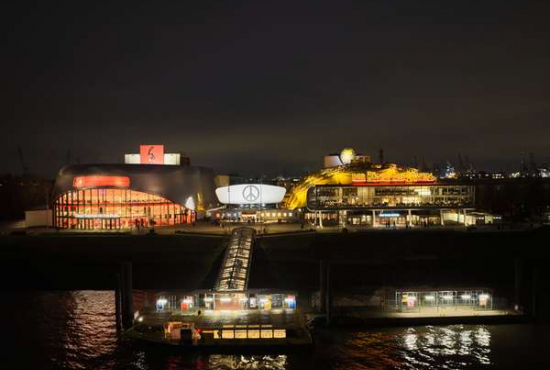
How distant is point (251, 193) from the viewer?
57375 millimetres

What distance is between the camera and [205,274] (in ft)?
132

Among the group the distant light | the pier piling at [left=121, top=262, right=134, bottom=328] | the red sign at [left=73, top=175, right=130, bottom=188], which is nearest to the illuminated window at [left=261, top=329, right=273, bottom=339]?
the pier piling at [left=121, top=262, right=134, bottom=328]

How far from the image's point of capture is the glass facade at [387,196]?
51.6 m

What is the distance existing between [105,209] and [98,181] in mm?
2920

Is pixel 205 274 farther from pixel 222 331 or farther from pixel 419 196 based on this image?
pixel 419 196

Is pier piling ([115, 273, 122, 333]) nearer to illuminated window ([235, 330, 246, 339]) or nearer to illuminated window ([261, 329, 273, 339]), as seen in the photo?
illuminated window ([235, 330, 246, 339])

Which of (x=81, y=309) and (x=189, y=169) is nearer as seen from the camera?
(x=81, y=309)

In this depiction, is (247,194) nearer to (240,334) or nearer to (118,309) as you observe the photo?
(118,309)

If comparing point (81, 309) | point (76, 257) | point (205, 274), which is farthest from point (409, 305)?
point (76, 257)

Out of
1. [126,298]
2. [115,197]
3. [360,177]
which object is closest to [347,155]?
[360,177]

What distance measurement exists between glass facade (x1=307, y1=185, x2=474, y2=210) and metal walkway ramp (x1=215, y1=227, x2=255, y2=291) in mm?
10386

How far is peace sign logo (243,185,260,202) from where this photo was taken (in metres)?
57.4

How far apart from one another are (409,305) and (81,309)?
63.5 ft

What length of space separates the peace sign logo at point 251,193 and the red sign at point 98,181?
42.5 feet
